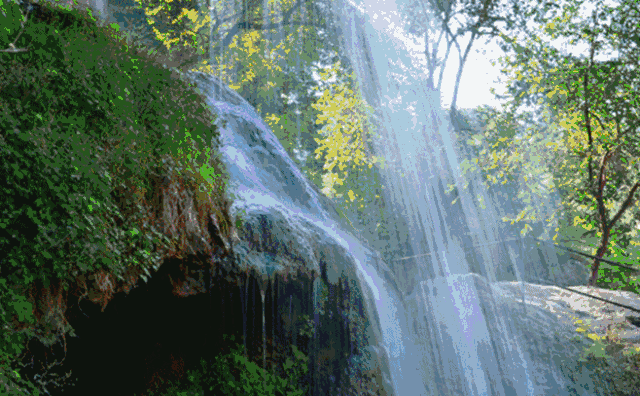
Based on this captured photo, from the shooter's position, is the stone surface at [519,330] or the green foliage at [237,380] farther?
the stone surface at [519,330]

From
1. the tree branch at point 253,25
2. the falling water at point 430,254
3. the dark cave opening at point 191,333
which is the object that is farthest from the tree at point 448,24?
the dark cave opening at point 191,333

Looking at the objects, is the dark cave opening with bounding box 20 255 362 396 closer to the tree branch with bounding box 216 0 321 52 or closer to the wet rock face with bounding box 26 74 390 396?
the wet rock face with bounding box 26 74 390 396

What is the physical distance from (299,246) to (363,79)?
15.8 m

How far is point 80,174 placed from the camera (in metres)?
3.21

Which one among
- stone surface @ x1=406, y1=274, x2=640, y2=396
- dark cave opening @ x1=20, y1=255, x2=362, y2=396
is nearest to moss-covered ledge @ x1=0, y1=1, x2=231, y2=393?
dark cave opening @ x1=20, y1=255, x2=362, y2=396

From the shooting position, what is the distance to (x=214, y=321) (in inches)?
225

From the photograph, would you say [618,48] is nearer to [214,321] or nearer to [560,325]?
[560,325]

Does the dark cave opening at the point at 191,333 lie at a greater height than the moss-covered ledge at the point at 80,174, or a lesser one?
lesser

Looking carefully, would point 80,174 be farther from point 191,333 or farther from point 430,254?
point 430,254

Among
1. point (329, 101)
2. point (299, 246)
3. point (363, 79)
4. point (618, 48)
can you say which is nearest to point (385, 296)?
point (299, 246)

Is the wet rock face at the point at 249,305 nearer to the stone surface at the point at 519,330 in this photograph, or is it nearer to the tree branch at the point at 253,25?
the stone surface at the point at 519,330

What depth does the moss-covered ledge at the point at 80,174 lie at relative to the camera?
2822 mm

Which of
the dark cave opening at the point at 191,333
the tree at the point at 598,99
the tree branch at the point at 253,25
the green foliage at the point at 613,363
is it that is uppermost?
the tree branch at the point at 253,25

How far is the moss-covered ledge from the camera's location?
2.82 m
